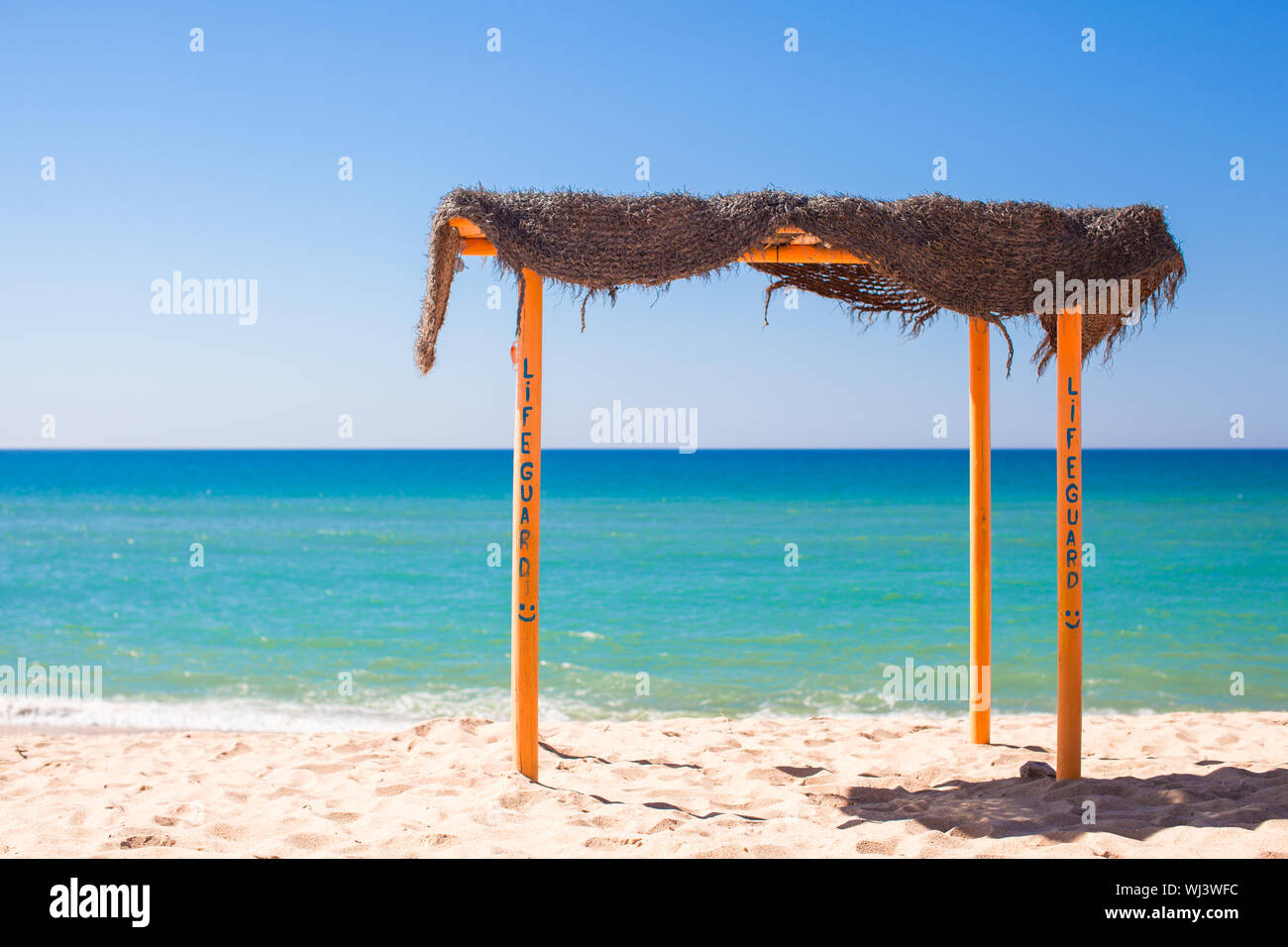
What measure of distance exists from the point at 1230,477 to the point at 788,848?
64.1m

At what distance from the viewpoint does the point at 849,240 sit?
4.06 meters

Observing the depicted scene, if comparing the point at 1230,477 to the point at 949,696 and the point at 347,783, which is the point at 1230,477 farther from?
the point at 347,783

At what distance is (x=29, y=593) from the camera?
12.0m

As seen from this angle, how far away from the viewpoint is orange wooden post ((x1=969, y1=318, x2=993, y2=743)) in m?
4.91

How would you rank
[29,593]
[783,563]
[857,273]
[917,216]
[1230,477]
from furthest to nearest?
[1230,477] → [783,563] → [29,593] → [857,273] → [917,216]

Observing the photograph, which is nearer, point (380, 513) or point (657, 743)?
point (657, 743)

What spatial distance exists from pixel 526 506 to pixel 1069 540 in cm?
296

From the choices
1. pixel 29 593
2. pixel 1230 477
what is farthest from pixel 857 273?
pixel 1230 477

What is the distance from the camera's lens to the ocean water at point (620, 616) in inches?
280

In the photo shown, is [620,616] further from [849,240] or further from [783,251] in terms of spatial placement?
[849,240]
